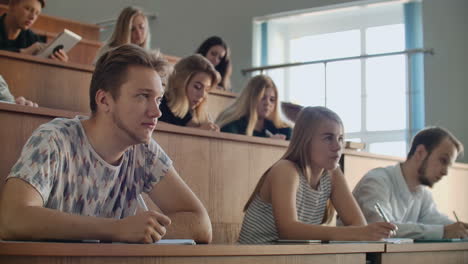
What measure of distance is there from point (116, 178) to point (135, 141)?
146mm

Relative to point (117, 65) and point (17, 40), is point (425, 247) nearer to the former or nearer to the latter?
point (117, 65)

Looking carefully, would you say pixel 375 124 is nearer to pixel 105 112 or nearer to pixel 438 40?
pixel 438 40

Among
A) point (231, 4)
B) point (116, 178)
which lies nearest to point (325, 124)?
point (116, 178)

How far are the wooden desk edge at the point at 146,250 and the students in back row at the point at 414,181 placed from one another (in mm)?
1519

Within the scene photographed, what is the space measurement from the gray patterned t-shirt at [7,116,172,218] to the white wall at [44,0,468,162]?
14.1ft

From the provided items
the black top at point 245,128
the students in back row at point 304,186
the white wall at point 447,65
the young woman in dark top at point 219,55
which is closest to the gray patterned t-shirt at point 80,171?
the students in back row at point 304,186

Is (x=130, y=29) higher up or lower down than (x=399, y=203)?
higher up

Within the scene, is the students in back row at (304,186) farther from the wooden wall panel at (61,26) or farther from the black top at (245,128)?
the wooden wall panel at (61,26)

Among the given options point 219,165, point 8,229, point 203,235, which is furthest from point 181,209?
point 219,165

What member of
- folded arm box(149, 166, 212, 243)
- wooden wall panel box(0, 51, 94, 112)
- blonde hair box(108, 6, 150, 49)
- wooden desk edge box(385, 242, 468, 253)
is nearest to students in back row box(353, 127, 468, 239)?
wooden desk edge box(385, 242, 468, 253)

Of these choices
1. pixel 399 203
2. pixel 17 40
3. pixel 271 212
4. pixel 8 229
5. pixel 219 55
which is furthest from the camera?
pixel 219 55

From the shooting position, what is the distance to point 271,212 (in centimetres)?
251

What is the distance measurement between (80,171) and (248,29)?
18.9 ft

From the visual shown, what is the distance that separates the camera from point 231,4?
751cm
